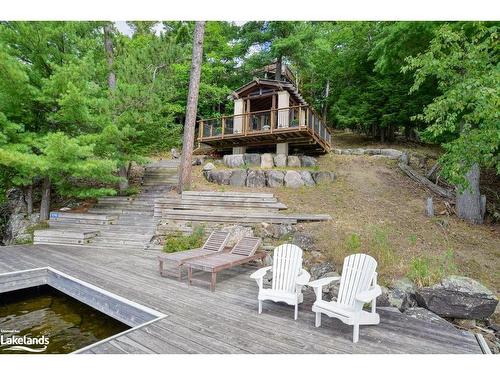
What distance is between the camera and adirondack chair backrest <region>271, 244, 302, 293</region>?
13.0 ft

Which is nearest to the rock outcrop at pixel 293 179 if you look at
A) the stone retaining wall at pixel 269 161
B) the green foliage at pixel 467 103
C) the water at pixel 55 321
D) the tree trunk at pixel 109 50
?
the stone retaining wall at pixel 269 161

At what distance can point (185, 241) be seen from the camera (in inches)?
273

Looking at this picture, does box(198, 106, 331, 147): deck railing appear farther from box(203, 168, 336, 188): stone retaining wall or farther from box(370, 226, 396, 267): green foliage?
box(370, 226, 396, 267): green foliage

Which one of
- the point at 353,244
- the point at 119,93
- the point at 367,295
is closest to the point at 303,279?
the point at 367,295

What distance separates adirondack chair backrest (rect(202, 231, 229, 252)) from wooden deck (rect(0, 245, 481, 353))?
3.13ft

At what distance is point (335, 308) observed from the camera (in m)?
3.23

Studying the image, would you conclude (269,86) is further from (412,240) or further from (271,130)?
(412,240)

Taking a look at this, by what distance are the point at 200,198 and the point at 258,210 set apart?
189 cm

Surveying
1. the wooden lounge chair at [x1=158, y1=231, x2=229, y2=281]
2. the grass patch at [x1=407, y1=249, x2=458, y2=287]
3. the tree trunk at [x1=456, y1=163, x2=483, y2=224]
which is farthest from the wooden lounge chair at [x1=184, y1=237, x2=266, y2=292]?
the tree trunk at [x1=456, y1=163, x2=483, y2=224]

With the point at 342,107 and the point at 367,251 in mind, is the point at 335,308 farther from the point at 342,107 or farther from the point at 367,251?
the point at 342,107
